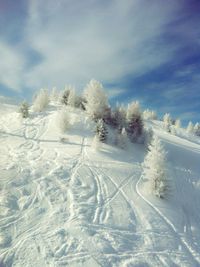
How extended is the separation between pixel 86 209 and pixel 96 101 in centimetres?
1003

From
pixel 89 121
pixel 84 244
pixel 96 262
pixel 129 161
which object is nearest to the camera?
pixel 96 262

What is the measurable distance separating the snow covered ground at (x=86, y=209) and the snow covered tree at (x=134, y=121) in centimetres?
274

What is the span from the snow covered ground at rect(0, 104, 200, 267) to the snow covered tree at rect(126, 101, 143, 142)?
2.74 metres

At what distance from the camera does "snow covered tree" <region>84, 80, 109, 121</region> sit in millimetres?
18078

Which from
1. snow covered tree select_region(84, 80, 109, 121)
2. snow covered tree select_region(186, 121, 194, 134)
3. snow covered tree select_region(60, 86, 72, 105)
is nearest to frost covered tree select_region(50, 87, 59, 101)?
snow covered tree select_region(60, 86, 72, 105)

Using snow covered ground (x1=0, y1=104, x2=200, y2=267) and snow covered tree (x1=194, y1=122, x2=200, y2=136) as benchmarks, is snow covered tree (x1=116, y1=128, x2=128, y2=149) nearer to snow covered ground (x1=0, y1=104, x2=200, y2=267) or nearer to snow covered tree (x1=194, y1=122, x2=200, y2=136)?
snow covered ground (x1=0, y1=104, x2=200, y2=267)

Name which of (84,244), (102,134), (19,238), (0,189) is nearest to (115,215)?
(84,244)

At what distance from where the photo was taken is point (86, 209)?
9.52 meters

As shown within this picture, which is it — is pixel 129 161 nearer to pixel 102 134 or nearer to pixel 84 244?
pixel 102 134

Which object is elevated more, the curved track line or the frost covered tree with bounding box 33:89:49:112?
the frost covered tree with bounding box 33:89:49:112

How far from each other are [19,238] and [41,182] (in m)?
2.98

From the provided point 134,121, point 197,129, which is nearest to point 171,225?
point 134,121

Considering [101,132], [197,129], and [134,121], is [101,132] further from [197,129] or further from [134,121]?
[197,129]

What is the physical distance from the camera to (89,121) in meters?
17.6
